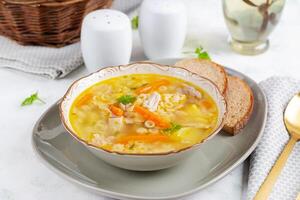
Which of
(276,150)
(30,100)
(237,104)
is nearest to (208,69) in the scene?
(237,104)

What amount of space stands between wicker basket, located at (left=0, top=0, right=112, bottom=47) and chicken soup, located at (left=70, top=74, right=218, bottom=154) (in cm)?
65

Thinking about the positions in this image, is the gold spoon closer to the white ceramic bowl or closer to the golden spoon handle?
the golden spoon handle

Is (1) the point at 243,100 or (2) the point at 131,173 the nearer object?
(2) the point at 131,173

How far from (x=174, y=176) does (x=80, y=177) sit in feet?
1.05

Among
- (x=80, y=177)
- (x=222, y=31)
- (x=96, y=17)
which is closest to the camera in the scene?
(x=80, y=177)

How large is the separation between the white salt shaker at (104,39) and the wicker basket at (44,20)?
19cm

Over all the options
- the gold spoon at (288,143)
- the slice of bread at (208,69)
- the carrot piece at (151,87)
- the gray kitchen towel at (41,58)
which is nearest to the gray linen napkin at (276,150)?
the gold spoon at (288,143)

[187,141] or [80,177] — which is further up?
[187,141]

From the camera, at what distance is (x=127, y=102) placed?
2.13 m

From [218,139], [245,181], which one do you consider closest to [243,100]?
[218,139]

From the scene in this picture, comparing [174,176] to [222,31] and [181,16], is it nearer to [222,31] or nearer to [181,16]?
[181,16]

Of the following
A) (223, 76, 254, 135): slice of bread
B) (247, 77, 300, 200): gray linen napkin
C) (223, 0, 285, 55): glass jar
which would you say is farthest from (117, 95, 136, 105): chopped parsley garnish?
(223, 0, 285, 55): glass jar

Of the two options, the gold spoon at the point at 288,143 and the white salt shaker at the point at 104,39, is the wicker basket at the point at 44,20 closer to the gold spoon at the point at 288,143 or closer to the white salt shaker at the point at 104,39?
the white salt shaker at the point at 104,39

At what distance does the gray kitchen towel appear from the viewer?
2.74 metres
